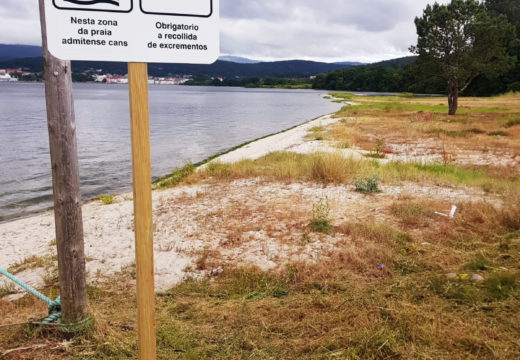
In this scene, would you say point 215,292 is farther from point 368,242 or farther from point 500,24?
point 500,24

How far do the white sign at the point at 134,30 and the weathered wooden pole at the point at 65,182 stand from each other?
Result: 4.70 ft

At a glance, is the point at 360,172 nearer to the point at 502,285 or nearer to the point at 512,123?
the point at 502,285

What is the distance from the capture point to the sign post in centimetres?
207

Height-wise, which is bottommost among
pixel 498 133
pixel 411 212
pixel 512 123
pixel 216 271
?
pixel 216 271

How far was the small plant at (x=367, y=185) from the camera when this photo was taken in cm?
972

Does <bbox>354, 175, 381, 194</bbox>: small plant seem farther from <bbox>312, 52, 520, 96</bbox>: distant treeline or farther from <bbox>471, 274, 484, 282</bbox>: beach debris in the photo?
<bbox>312, 52, 520, 96</bbox>: distant treeline

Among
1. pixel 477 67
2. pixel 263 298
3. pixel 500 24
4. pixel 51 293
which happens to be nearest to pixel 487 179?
pixel 263 298

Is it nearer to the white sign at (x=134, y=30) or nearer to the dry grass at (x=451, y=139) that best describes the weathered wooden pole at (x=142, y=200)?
the white sign at (x=134, y=30)

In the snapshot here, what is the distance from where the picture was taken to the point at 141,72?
2213 mm

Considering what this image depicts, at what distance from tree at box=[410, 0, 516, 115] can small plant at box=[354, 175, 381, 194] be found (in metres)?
26.1

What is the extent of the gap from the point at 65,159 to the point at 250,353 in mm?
2293

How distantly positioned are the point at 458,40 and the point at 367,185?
1101 inches

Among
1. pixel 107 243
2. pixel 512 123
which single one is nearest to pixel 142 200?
pixel 107 243

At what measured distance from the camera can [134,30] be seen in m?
2.16
